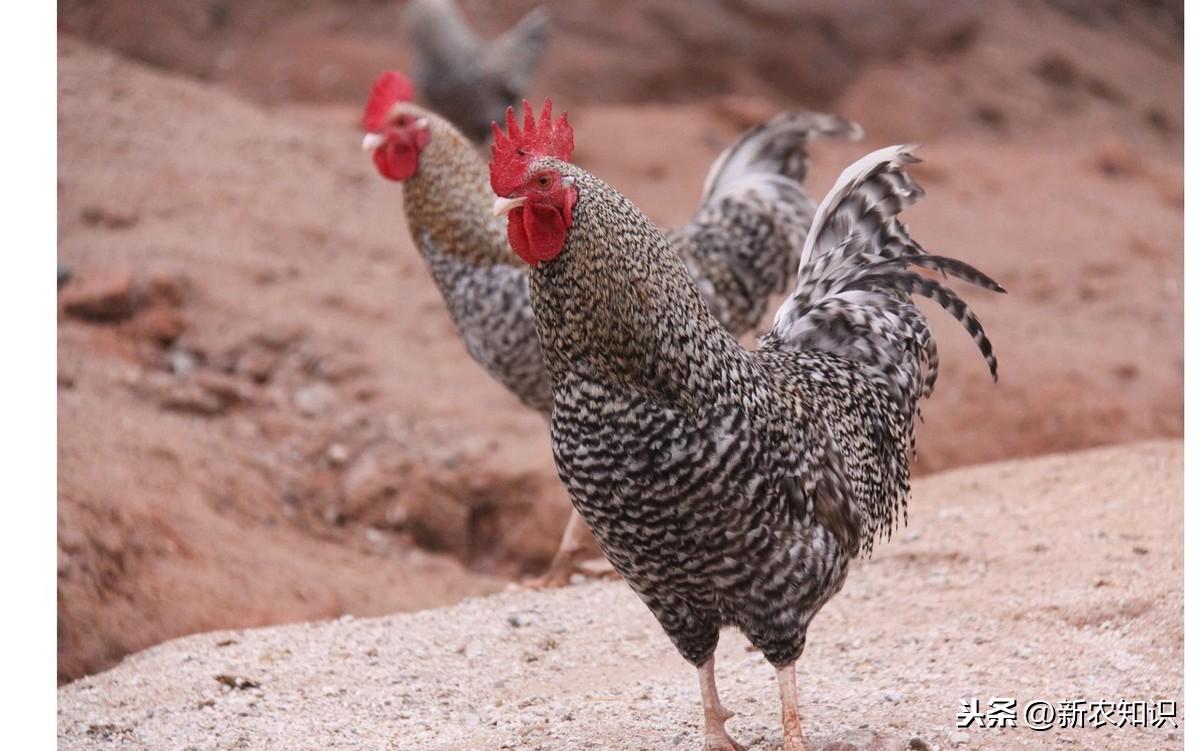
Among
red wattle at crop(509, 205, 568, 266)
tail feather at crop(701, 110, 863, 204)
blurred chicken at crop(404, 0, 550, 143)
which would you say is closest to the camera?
red wattle at crop(509, 205, 568, 266)

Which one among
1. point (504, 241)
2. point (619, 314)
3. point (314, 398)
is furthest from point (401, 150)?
point (619, 314)

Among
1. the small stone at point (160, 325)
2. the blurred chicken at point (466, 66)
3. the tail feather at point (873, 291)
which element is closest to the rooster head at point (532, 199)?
the tail feather at point (873, 291)

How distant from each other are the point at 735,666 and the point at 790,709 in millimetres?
1207

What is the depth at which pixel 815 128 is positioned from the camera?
6270 mm

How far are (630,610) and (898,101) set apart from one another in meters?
10.4

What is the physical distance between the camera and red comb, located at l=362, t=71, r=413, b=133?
5.95m

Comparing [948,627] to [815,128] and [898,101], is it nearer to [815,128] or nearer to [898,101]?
[815,128]

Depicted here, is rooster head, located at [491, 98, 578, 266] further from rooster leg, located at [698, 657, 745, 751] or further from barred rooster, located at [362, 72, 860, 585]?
barred rooster, located at [362, 72, 860, 585]

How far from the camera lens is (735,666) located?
4.93m

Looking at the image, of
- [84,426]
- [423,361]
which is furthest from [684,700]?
[423,361]

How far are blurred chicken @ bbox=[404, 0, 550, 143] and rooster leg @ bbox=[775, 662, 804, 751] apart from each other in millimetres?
8904

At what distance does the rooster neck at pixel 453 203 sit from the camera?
5.77 meters

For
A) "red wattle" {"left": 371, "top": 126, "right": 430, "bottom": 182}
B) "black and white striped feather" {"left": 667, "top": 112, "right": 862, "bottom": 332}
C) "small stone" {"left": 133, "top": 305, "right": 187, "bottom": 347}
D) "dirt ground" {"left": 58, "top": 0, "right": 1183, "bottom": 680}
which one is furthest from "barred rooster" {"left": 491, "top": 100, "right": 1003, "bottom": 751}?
"small stone" {"left": 133, "top": 305, "right": 187, "bottom": 347}

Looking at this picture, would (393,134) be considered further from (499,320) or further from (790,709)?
(790,709)
